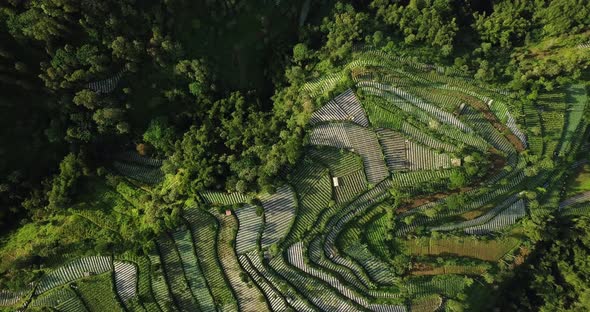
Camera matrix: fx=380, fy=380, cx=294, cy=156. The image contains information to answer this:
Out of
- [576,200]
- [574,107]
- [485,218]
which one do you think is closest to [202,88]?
[485,218]

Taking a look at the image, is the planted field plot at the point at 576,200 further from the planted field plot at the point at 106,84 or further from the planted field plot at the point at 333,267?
the planted field plot at the point at 106,84

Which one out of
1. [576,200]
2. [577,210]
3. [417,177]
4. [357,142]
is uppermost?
[357,142]

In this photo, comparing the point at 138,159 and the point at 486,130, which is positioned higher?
the point at 138,159

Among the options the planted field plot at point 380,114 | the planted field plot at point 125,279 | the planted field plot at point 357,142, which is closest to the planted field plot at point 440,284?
the planted field plot at point 357,142

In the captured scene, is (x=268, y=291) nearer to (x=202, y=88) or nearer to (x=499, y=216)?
(x=202, y=88)

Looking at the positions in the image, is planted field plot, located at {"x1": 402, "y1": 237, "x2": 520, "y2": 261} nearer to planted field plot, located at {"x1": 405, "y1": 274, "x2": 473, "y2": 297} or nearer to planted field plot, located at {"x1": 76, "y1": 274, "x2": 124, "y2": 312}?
planted field plot, located at {"x1": 405, "y1": 274, "x2": 473, "y2": 297}
